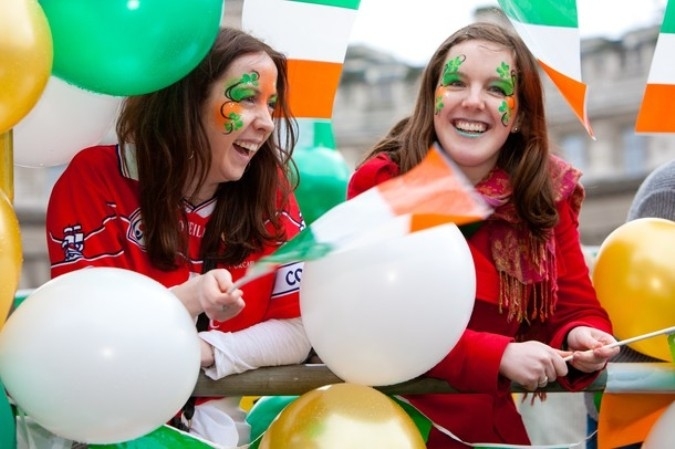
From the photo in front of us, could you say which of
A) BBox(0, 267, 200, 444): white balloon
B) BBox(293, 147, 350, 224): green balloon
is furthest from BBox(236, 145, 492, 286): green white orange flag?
BBox(293, 147, 350, 224): green balloon

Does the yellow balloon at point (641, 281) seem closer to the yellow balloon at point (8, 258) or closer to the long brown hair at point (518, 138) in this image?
the long brown hair at point (518, 138)

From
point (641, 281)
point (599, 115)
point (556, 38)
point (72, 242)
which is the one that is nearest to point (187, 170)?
point (72, 242)

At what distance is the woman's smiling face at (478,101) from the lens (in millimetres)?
3031

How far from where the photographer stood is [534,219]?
9.82ft

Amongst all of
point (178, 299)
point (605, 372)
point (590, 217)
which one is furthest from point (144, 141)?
point (590, 217)

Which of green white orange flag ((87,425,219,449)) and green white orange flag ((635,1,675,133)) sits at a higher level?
green white orange flag ((635,1,675,133))

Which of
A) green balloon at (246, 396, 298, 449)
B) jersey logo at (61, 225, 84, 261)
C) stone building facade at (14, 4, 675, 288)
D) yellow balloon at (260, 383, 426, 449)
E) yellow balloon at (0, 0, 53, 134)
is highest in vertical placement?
yellow balloon at (0, 0, 53, 134)

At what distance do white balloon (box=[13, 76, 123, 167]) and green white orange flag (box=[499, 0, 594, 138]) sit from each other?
36.6 inches

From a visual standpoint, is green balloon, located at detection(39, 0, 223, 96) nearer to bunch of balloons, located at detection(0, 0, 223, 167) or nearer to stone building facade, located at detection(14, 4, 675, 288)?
bunch of balloons, located at detection(0, 0, 223, 167)

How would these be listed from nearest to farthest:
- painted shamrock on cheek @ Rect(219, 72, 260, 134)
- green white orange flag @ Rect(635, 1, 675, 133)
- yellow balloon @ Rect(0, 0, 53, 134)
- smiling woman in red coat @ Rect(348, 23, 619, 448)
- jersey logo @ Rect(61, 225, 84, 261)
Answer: yellow balloon @ Rect(0, 0, 53, 134), jersey logo @ Rect(61, 225, 84, 261), painted shamrock on cheek @ Rect(219, 72, 260, 134), smiling woman in red coat @ Rect(348, 23, 619, 448), green white orange flag @ Rect(635, 1, 675, 133)

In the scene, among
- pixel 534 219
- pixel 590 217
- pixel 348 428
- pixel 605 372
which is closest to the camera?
pixel 348 428

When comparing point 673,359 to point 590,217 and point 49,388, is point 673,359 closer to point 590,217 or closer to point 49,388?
point 49,388

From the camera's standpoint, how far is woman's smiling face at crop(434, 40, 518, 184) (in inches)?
119

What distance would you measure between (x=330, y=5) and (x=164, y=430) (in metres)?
1.18
